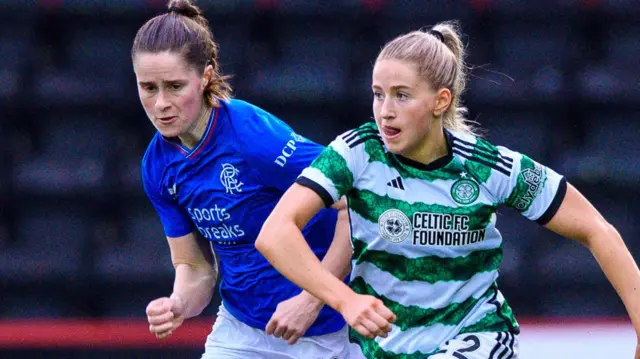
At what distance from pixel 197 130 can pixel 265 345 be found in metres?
0.64

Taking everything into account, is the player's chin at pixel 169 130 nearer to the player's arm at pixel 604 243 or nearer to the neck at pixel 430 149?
the neck at pixel 430 149

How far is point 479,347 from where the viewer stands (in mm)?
2869

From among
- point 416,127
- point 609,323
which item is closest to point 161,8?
point 609,323

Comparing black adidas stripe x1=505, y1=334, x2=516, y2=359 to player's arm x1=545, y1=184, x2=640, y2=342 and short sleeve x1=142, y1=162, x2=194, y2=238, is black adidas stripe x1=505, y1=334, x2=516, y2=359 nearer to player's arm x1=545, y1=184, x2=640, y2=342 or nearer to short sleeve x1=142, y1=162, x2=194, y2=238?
player's arm x1=545, y1=184, x2=640, y2=342

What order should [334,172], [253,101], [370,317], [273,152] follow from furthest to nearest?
[253,101] < [273,152] < [334,172] < [370,317]

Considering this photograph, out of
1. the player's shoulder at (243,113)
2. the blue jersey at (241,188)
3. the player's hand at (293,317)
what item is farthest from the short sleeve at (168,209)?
the player's hand at (293,317)

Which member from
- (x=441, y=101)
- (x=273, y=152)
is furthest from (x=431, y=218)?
(x=273, y=152)

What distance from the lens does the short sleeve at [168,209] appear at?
3361 mm

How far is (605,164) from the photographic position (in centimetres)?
567

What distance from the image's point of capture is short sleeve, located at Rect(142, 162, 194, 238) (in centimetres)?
336

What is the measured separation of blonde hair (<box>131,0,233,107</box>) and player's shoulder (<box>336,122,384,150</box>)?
54cm

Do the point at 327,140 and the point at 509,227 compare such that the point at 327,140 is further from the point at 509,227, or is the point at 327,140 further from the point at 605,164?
the point at 605,164

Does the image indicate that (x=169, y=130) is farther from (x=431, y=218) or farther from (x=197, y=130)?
(x=431, y=218)

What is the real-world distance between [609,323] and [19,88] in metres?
3.00
